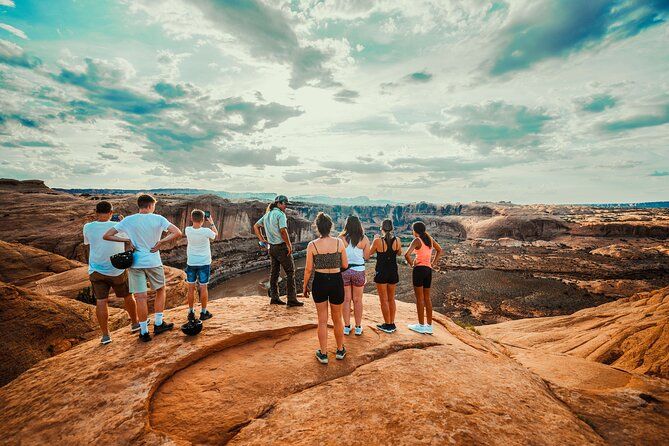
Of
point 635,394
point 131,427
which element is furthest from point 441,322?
point 131,427

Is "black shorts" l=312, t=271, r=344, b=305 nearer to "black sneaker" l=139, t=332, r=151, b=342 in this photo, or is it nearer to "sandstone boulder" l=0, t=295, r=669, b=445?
"sandstone boulder" l=0, t=295, r=669, b=445

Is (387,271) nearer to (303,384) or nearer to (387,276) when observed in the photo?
(387,276)

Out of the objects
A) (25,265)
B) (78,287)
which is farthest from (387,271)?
(25,265)

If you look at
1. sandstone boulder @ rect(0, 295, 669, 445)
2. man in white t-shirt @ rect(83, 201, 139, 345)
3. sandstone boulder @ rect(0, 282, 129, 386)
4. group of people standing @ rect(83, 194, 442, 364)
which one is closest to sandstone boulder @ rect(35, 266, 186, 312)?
sandstone boulder @ rect(0, 282, 129, 386)

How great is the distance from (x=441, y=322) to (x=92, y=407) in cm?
747

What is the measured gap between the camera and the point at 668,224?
1859 inches

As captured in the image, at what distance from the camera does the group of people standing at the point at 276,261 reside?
13.3 feet

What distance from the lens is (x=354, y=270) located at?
4914 millimetres

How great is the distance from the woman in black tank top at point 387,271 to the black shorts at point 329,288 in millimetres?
1508

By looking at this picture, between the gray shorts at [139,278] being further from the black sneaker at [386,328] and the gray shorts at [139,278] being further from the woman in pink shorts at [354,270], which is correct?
the black sneaker at [386,328]

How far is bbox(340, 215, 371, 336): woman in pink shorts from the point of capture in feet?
16.1

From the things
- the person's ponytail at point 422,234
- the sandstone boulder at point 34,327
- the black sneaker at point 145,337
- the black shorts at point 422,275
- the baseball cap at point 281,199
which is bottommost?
the sandstone boulder at point 34,327

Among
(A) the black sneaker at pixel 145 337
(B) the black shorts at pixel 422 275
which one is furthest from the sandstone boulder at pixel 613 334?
(A) the black sneaker at pixel 145 337

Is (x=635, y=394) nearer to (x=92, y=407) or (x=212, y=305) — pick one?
(x=92, y=407)
